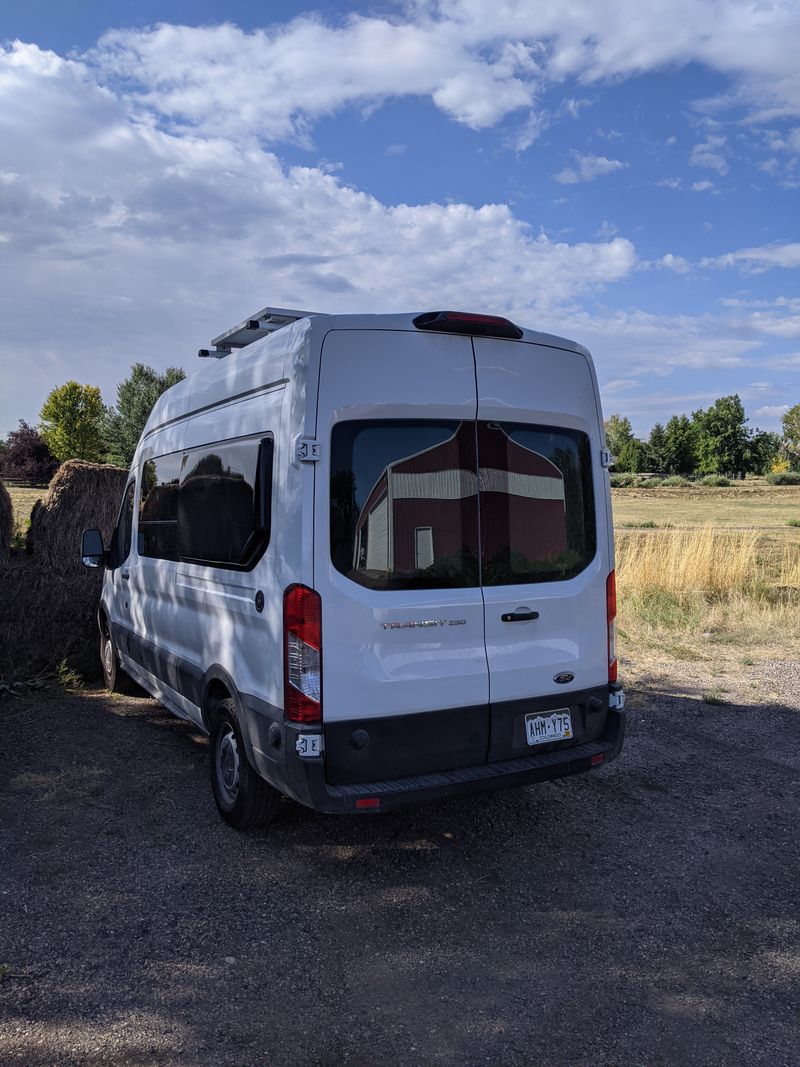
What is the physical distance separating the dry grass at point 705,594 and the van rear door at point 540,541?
207 inches

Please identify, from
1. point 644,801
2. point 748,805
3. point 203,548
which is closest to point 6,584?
point 203,548

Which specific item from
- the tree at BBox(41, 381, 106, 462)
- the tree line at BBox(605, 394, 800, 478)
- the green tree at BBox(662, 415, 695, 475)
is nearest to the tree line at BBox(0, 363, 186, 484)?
the tree at BBox(41, 381, 106, 462)

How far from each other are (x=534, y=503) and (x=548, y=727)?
1149mm

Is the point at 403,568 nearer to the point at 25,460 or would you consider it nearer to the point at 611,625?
the point at 611,625

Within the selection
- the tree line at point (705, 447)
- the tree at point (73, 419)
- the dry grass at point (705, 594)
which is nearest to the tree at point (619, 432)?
the tree line at point (705, 447)

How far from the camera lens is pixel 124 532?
666 centimetres

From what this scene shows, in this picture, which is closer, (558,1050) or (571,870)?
(558,1050)

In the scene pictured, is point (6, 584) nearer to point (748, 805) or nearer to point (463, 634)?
point (463, 634)

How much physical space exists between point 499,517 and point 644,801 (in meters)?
2.22

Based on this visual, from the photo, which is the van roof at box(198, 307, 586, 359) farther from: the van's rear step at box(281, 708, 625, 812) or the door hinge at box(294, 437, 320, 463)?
the van's rear step at box(281, 708, 625, 812)

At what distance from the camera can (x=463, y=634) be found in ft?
13.1

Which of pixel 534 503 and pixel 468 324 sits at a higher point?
Result: pixel 468 324

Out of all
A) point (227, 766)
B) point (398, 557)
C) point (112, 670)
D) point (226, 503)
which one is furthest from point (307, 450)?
point (112, 670)

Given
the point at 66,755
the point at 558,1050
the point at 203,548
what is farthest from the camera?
the point at 66,755
